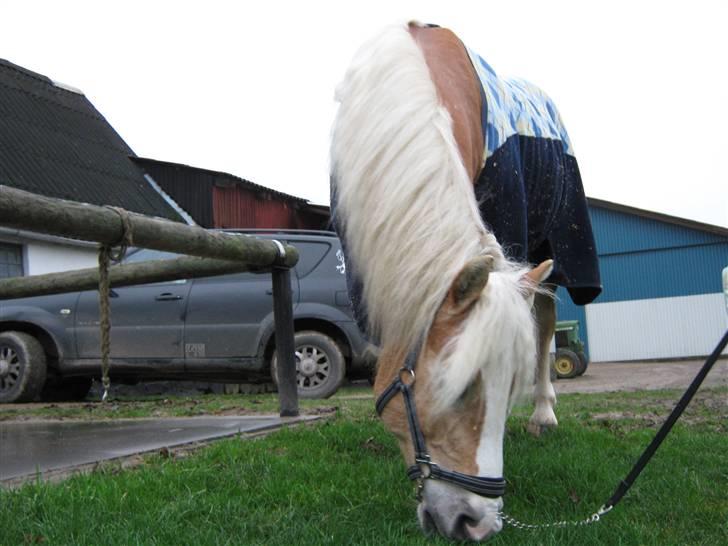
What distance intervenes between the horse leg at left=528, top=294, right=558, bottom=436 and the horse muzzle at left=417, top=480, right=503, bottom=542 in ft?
6.74

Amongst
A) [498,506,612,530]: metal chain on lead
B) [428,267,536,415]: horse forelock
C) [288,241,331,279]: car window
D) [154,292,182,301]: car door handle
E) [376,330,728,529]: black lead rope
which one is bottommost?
[498,506,612,530]: metal chain on lead

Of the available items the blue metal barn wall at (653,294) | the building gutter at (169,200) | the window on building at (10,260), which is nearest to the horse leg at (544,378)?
the window on building at (10,260)

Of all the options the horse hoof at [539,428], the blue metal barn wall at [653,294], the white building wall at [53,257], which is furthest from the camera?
the blue metal barn wall at [653,294]

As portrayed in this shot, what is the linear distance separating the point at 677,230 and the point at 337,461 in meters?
22.1

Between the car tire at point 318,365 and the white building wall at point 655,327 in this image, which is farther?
the white building wall at point 655,327

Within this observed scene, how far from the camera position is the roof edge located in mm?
22500

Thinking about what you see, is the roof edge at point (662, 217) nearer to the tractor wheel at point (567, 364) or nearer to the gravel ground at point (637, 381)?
the gravel ground at point (637, 381)

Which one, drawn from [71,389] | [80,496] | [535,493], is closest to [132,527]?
[80,496]

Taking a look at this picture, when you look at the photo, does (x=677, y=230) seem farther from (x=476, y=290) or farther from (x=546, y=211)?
(x=476, y=290)

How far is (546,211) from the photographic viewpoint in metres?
4.11

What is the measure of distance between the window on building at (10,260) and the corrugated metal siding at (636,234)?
660 inches

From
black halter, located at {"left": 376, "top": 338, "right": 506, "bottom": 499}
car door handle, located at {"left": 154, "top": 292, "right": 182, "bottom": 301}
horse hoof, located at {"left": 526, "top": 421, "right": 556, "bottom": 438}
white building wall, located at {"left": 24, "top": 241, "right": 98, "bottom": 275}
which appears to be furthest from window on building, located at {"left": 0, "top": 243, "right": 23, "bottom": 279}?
black halter, located at {"left": 376, "top": 338, "right": 506, "bottom": 499}

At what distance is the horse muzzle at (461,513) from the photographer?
2.18 meters

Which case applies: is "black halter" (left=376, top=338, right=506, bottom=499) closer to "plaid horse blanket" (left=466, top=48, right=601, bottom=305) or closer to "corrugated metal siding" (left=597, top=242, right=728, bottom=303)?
"plaid horse blanket" (left=466, top=48, right=601, bottom=305)
